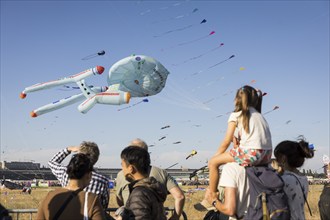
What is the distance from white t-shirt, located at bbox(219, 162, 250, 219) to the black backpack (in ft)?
0.17

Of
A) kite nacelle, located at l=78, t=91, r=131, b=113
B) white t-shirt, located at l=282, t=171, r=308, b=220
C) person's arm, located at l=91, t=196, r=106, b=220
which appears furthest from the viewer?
kite nacelle, located at l=78, t=91, r=131, b=113

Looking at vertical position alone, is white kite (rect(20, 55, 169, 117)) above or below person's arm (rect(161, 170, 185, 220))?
above

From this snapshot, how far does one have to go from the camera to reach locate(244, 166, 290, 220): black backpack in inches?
151

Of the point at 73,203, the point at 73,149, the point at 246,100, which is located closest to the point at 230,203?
the point at 246,100

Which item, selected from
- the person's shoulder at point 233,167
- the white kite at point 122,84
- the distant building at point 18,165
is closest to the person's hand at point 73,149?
the person's shoulder at point 233,167

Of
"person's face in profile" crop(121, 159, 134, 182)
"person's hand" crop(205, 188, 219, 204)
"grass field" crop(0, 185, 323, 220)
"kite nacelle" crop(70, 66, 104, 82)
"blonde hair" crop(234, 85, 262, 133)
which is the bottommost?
"grass field" crop(0, 185, 323, 220)

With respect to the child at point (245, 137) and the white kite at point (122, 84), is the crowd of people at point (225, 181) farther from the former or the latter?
the white kite at point (122, 84)

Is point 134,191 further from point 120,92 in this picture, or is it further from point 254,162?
point 120,92

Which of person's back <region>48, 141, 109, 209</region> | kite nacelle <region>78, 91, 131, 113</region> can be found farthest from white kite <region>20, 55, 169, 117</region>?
person's back <region>48, 141, 109, 209</region>

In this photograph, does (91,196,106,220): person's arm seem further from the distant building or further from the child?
the distant building

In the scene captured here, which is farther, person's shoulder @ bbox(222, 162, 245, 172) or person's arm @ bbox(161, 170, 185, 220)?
person's arm @ bbox(161, 170, 185, 220)

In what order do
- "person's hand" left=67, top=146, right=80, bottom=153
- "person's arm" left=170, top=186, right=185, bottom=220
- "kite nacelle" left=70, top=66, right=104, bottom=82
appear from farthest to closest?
"kite nacelle" left=70, top=66, right=104, bottom=82
"person's arm" left=170, top=186, right=185, bottom=220
"person's hand" left=67, top=146, right=80, bottom=153

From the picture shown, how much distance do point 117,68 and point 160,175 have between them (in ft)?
42.6

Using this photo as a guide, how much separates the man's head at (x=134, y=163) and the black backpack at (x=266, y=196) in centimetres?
106
